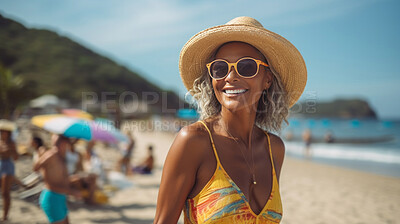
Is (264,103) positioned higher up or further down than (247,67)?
further down

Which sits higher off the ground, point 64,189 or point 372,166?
point 64,189

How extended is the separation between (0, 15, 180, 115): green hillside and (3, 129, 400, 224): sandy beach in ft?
121

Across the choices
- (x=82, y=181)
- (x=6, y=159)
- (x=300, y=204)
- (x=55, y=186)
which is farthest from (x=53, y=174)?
(x=300, y=204)

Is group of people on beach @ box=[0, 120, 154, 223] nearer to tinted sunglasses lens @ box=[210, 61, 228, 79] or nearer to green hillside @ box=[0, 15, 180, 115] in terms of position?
Answer: tinted sunglasses lens @ box=[210, 61, 228, 79]

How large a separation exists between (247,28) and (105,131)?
5750mm

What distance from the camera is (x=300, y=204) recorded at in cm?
716

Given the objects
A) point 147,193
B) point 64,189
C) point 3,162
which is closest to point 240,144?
point 64,189

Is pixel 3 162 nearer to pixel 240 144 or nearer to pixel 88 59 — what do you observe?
pixel 240 144

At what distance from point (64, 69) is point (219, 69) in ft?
A: 216

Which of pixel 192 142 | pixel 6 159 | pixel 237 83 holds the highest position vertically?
pixel 237 83

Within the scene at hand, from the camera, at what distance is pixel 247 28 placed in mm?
1436

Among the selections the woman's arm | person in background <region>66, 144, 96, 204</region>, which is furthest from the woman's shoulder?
person in background <region>66, 144, 96, 204</region>

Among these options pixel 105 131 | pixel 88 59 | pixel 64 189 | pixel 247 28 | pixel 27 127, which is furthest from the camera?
pixel 88 59

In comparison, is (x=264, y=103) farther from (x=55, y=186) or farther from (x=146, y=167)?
(x=146, y=167)
